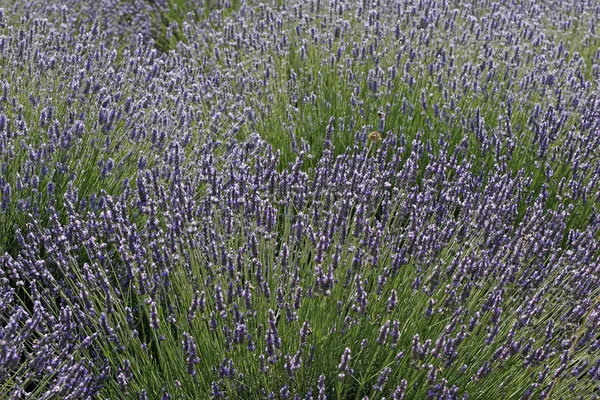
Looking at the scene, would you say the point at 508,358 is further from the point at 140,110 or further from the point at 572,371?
the point at 140,110

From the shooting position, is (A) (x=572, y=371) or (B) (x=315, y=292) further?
(B) (x=315, y=292)

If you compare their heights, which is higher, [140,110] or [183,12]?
[140,110]

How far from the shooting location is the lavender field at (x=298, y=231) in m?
2.30

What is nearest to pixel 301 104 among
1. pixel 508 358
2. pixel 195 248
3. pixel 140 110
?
pixel 140 110

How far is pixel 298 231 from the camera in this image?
2.54 m

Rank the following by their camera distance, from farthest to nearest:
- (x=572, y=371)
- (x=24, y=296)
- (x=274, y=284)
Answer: (x=24, y=296) → (x=274, y=284) → (x=572, y=371)

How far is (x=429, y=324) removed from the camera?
2510 millimetres

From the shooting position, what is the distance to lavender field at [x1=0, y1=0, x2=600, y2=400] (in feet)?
7.56

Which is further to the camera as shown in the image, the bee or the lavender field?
the bee

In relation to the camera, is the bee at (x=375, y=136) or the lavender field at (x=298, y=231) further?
the bee at (x=375, y=136)

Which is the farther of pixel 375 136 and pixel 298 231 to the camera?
pixel 375 136

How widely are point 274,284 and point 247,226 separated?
284 mm

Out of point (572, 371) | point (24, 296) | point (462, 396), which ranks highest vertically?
point (572, 371)

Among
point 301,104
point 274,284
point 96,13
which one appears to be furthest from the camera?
point 96,13
